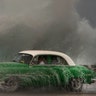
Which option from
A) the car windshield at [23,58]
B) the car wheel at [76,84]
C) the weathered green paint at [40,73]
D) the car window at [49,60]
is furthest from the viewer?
the car wheel at [76,84]

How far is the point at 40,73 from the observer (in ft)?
53.6

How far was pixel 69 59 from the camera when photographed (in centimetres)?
1723

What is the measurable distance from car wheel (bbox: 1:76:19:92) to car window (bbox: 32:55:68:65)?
1.14 m

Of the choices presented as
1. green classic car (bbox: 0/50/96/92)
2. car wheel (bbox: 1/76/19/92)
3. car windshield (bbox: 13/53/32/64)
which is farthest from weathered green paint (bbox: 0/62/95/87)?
car windshield (bbox: 13/53/32/64)

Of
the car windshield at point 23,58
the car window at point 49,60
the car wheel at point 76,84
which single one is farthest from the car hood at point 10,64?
the car wheel at point 76,84

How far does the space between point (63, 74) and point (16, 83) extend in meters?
2.07

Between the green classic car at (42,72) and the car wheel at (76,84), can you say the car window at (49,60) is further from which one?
the car wheel at (76,84)

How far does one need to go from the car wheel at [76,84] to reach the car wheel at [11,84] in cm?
251

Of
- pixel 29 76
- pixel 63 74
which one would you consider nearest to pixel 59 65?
pixel 63 74

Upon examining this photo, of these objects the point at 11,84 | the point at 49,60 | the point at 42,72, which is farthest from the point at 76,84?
the point at 11,84

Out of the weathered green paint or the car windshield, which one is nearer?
the weathered green paint

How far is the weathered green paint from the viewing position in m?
16.0

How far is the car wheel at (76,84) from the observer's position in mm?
17156

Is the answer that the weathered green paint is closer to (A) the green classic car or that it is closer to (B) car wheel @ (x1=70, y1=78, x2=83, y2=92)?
(A) the green classic car
